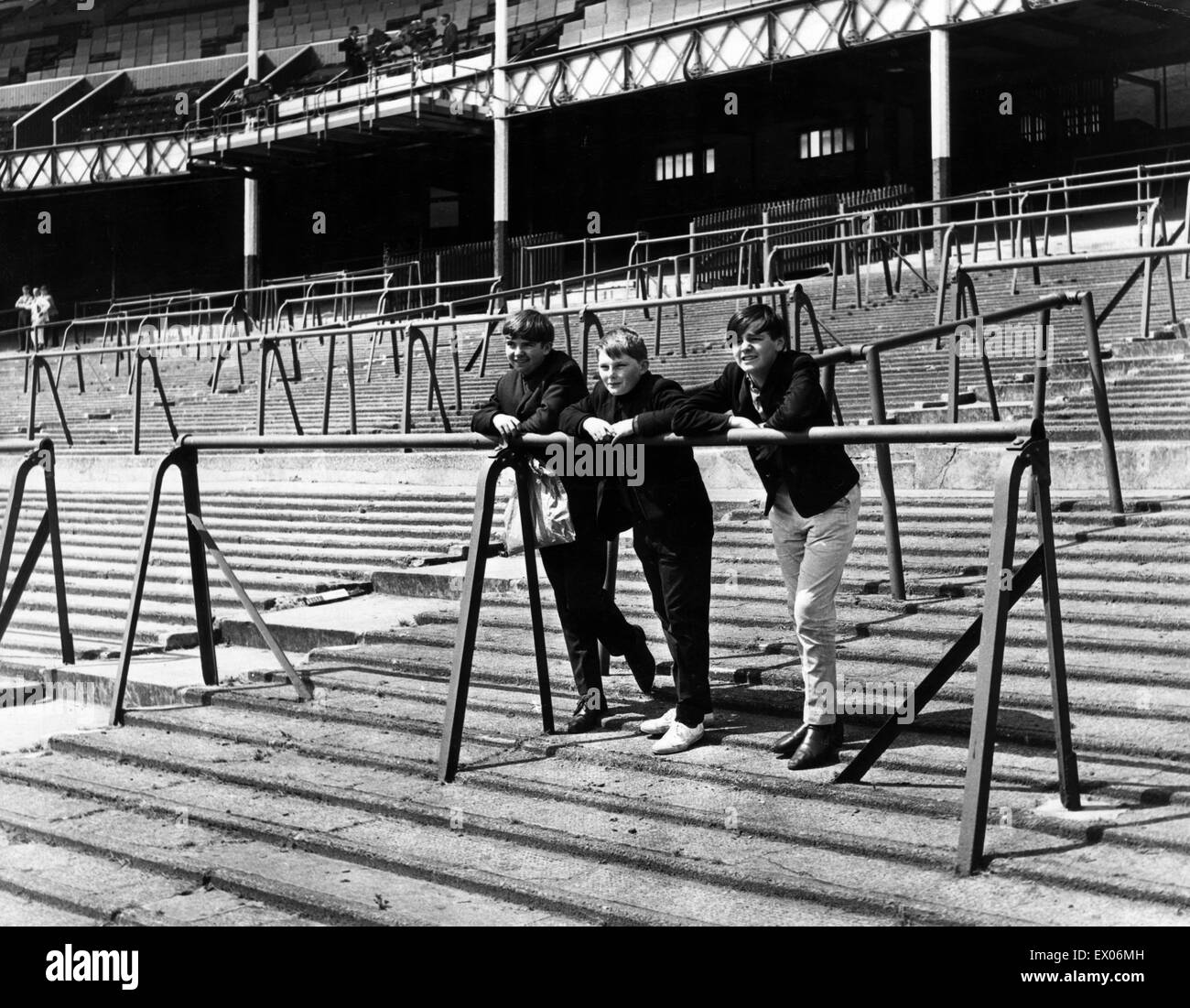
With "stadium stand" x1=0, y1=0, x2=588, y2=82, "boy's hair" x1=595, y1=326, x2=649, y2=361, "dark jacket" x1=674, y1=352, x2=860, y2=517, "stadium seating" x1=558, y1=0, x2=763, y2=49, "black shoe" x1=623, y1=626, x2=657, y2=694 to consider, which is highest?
"stadium stand" x1=0, y1=0, x2=588, y2=82

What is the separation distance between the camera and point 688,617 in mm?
5277

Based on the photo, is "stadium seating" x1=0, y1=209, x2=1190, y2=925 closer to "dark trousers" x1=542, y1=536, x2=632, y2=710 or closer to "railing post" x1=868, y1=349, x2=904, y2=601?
"railing post" x1=868, y1=349, x2=904, y2=601

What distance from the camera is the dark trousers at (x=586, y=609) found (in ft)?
18.7

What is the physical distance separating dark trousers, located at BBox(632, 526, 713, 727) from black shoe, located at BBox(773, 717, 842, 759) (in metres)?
0.33

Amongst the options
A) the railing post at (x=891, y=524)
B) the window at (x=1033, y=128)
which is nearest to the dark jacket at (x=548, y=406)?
the railing post at (x=891, y=524)

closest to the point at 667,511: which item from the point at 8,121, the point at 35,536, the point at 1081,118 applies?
the point at 35,536

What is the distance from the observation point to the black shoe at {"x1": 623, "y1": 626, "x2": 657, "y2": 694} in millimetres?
5793

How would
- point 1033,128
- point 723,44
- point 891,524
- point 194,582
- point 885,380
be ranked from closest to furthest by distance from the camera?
point 891,524, point 194,582, point 885,380, point 723,44, point 1033,128

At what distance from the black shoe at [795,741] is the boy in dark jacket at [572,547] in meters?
0.89

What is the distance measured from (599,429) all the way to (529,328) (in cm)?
77

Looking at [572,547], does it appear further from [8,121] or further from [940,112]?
[8,121]

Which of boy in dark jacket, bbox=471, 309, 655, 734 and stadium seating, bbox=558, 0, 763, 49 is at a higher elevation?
stadium seating, bbox=558, 0, 763, 49

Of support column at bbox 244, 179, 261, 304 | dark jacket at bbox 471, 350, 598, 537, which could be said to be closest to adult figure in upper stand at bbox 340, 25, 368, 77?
support column at bbox 244, 179, 261, 304
